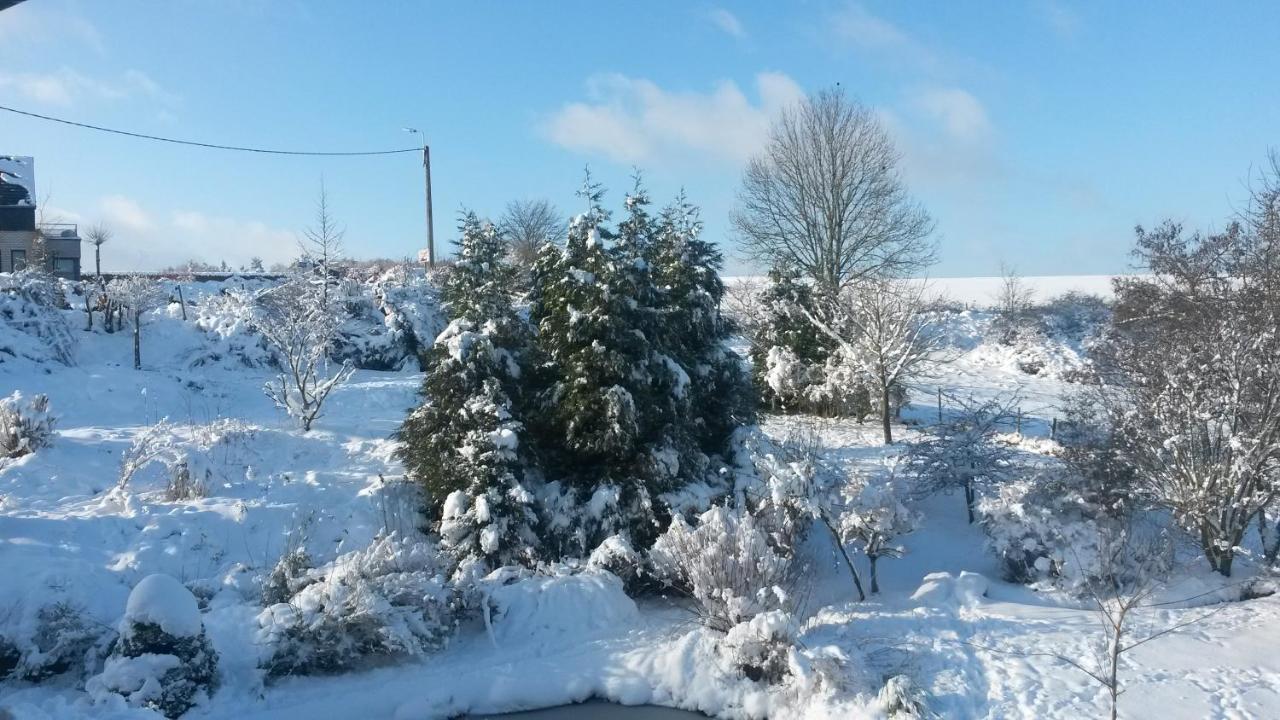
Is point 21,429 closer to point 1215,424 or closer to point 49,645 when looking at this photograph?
point 49,645

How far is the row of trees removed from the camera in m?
11.5

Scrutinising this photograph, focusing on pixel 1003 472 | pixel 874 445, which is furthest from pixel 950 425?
pixel 874 445

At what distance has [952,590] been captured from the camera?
10672mm

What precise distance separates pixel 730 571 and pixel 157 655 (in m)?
5.92

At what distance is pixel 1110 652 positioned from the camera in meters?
8.76

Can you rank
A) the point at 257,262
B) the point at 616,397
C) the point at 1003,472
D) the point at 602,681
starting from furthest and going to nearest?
the point at 257,262
the point at 1003,472
the point at 616,397
the point at 602,681

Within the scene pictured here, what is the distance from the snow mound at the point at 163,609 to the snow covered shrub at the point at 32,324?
12292 mm

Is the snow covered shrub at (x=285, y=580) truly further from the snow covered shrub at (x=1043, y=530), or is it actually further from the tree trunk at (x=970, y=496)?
the tree trunk at (x=970, y=496)

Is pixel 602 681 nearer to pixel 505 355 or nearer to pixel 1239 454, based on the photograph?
pixel 505 355

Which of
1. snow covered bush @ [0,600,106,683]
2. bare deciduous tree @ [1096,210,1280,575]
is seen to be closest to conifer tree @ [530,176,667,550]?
snow covered bush @ [0,600,106,683]

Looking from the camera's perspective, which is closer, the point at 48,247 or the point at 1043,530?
the point at 1043,530

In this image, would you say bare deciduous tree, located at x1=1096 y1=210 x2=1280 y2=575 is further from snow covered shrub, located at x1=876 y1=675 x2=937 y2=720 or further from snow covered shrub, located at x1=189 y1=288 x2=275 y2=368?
snow covered shrub, located at x1=189 y1=288 x2=275 y2=368

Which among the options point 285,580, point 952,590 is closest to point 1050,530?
point 952,590

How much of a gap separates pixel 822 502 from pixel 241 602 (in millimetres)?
7273
